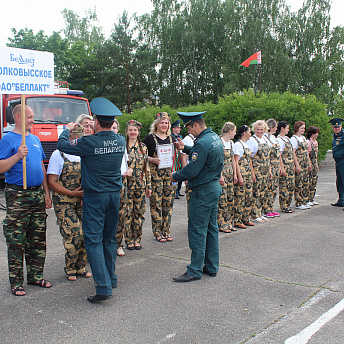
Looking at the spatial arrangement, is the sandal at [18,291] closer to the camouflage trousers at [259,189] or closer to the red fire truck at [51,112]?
the camouflage trousers at [259,189]

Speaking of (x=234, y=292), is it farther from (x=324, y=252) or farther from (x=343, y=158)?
(x=343, y=158)

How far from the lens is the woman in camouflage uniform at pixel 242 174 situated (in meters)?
7.41

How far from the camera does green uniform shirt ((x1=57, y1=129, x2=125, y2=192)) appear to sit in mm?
4070

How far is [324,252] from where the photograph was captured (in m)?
5.96

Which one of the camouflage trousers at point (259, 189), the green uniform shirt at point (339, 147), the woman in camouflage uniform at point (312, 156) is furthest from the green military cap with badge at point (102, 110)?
the green uniform shirt at point (339, 147)

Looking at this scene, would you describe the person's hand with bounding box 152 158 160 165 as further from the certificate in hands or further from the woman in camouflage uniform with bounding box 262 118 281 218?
the woman in camouflage uniform with bounding box 262 118 281 218

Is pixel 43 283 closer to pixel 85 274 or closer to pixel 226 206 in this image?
pixel 85 274

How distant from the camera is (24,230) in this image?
4.42 m

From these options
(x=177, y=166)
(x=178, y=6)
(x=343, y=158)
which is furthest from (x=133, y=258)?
(x=178, y=6)

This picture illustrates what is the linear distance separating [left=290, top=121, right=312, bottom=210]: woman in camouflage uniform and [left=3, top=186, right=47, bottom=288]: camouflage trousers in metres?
6.30

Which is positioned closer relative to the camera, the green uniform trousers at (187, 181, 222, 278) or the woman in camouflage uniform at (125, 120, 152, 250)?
the green uniform trousers at (187, 181, 222, 278)

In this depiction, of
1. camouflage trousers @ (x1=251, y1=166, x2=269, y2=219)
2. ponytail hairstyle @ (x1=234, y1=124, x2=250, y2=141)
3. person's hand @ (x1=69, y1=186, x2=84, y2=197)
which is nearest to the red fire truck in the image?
ponytail hairstyle @ (x1=234, y1=124, x2=250, y2=141)

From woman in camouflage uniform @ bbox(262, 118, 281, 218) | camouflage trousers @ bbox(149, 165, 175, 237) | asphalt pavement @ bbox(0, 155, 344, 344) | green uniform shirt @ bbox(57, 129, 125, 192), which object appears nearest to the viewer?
asphalt pavement @ bbox(0, 155, 344, 344)

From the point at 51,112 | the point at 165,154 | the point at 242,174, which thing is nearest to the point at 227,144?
the point at 242,174
